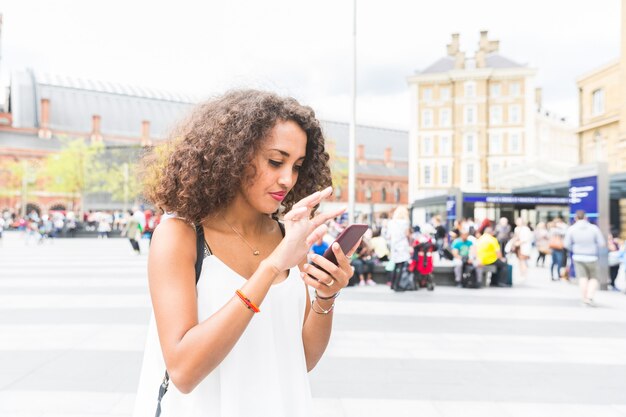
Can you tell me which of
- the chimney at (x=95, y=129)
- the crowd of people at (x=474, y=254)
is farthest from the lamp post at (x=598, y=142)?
the chimney at (x=95, y=129)

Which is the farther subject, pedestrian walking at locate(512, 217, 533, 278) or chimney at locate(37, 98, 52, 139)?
chimney at locate(37, 98, 52, 139)

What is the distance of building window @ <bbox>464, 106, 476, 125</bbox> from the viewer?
57000 mm

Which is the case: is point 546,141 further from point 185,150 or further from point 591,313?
point 185,150

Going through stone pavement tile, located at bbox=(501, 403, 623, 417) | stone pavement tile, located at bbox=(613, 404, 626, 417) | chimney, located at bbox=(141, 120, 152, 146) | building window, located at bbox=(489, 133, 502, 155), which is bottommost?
stone pavement tile, located at bbox=(613, 404, 626, 417)

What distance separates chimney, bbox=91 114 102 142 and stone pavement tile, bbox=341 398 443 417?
69316mm

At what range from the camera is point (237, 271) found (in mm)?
1544

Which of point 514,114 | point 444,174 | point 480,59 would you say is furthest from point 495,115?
point 444,174

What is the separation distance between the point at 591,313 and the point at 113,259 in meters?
14.1

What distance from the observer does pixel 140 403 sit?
4.98ft

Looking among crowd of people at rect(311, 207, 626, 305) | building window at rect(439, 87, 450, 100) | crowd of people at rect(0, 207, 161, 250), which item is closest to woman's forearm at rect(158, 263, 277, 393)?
crowd of people at rect(311, 207, 626, 305)

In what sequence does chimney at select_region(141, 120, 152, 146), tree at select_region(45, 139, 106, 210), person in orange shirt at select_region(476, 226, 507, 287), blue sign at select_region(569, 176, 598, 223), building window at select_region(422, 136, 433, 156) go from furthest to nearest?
chimney at select_region(141, 120, 152, 146) → building window at select_region(422, 136, 433, 156) → tree at select_region(45, 139, 106, 210) → blue sign at select_region(569, 176, 598, 223) → person in orange shirt at select_region(476, 226, 507, 287)

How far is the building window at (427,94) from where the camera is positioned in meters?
57.4

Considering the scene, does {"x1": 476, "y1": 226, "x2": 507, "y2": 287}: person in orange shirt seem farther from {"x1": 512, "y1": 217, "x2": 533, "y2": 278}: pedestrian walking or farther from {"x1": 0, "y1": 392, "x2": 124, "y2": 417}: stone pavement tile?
{"x1": 0, "y1": 392, "x2": 124, "y2": 417}: stone pavement tile

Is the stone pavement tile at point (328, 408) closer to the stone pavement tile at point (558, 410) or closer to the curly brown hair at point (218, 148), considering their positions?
the stone pavement tile at point (558, 410)
